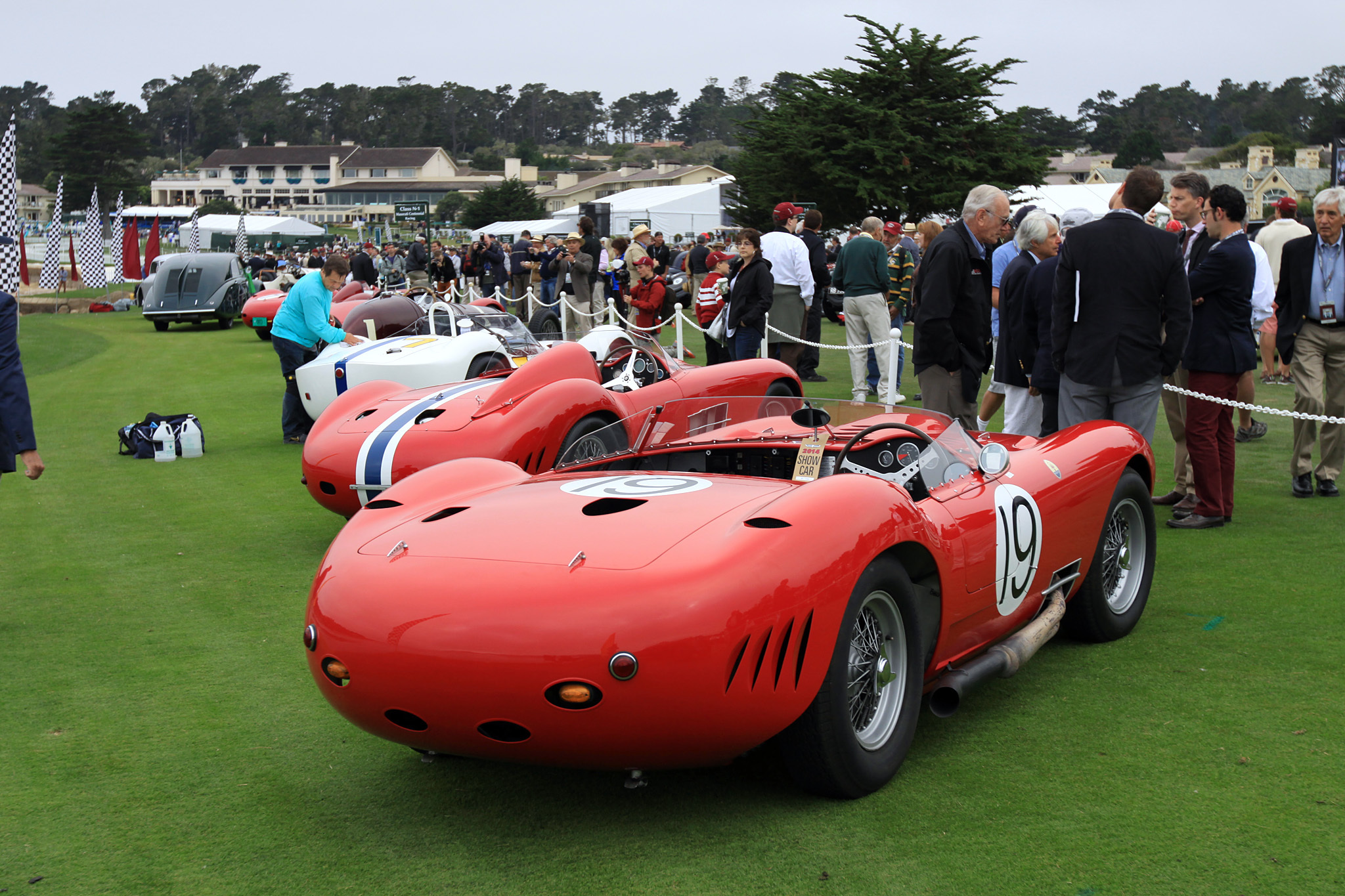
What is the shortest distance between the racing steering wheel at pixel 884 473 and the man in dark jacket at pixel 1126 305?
7.31 feet

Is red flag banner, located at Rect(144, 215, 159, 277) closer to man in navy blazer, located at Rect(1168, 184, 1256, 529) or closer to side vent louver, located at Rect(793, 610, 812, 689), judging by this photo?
man in navy blazer, located at Rect(1168, 184, 1256, 529)

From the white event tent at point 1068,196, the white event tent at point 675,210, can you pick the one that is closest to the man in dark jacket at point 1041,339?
the white event tent at point 1068,196

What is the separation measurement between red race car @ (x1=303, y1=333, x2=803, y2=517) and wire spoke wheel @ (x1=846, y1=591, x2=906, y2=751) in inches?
108

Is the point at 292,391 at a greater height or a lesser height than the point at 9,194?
lesser

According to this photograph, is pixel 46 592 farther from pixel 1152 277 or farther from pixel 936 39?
pixel 936 39

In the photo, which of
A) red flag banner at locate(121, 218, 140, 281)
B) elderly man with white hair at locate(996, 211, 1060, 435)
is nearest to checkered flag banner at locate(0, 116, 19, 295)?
red flag banner at locate(121, 218, 140, 281)

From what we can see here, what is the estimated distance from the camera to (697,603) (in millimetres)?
2887

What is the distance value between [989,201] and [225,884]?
559 cm

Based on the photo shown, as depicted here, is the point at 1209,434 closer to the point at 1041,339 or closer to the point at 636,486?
the point at 1041,339

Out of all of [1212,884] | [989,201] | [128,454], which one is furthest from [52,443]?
[1212,884]

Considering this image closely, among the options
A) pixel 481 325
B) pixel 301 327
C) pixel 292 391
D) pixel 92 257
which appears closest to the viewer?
pixel 301 327

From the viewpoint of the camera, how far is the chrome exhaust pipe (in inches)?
142

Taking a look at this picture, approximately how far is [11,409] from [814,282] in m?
8.92

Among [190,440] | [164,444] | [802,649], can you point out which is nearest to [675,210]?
[190,440]
